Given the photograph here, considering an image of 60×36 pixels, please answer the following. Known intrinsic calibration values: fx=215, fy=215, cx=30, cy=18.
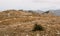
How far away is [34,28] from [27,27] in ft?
5.30

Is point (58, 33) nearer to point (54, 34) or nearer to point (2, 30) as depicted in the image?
point (54, 34)

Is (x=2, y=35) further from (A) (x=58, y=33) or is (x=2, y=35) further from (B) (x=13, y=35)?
(A) (x=58, y=33)

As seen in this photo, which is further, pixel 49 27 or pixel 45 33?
pixel 49 27

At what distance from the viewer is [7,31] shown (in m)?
23.4

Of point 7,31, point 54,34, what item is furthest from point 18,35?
point 54,34

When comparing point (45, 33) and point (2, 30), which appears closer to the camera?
point (45, 33)

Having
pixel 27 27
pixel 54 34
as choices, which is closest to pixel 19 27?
pixel 27 27

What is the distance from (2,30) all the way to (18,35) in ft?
9.09

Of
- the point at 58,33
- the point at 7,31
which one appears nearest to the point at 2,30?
the point at 7,31

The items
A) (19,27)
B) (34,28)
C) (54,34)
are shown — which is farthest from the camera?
(19,27)

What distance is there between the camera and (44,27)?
2353 centimetres

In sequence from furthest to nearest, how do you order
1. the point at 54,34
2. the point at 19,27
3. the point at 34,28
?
the point at 19,27, the point at 34,28, the point at 54,34

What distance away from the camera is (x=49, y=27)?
2375 cm

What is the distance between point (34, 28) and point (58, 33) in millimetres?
2933
